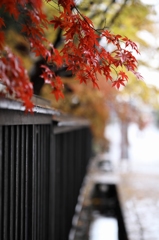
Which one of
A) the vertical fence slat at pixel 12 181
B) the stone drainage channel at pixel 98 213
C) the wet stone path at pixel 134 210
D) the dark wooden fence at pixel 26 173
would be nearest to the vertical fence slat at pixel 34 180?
the dark wooden fence at pixel 26 173

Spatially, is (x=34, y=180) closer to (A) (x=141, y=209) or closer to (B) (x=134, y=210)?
(B) (x=134, y=210)

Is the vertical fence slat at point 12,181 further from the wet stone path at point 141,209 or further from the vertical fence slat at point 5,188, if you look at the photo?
the wet stone path at point 141,209

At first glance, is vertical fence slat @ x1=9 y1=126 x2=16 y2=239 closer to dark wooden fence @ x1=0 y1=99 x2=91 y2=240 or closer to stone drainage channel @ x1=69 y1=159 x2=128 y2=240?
dark wooden fence @ x1=0 y1=99 x2=91 y2=240

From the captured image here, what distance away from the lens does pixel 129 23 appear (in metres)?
8.80

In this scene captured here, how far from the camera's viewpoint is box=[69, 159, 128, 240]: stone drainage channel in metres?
9.80

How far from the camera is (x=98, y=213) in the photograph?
1322 centimetres

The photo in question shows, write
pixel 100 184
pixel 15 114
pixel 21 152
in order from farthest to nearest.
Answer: pixel 100 184 < pixel 21 152 < pixel 15 114

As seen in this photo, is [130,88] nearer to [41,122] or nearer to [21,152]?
[41,122]

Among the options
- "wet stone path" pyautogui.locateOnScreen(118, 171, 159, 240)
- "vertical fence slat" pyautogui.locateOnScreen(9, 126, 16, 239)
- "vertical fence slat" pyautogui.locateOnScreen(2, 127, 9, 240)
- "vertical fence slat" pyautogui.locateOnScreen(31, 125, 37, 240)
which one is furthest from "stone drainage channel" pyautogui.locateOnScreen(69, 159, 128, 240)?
"vertical fence slat" pyautogui.locateOnScreen(2, 127, 9, 240)

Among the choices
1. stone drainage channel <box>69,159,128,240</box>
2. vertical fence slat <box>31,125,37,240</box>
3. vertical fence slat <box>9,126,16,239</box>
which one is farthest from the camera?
stone drainage channel <box>69,159,128,240</box>

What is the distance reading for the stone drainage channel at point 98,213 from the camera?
9.80 metres

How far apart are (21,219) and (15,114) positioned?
1165mm

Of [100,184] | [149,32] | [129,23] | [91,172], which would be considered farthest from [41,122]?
[91,172]

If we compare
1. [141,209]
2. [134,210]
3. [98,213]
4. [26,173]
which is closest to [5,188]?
[26,173]
